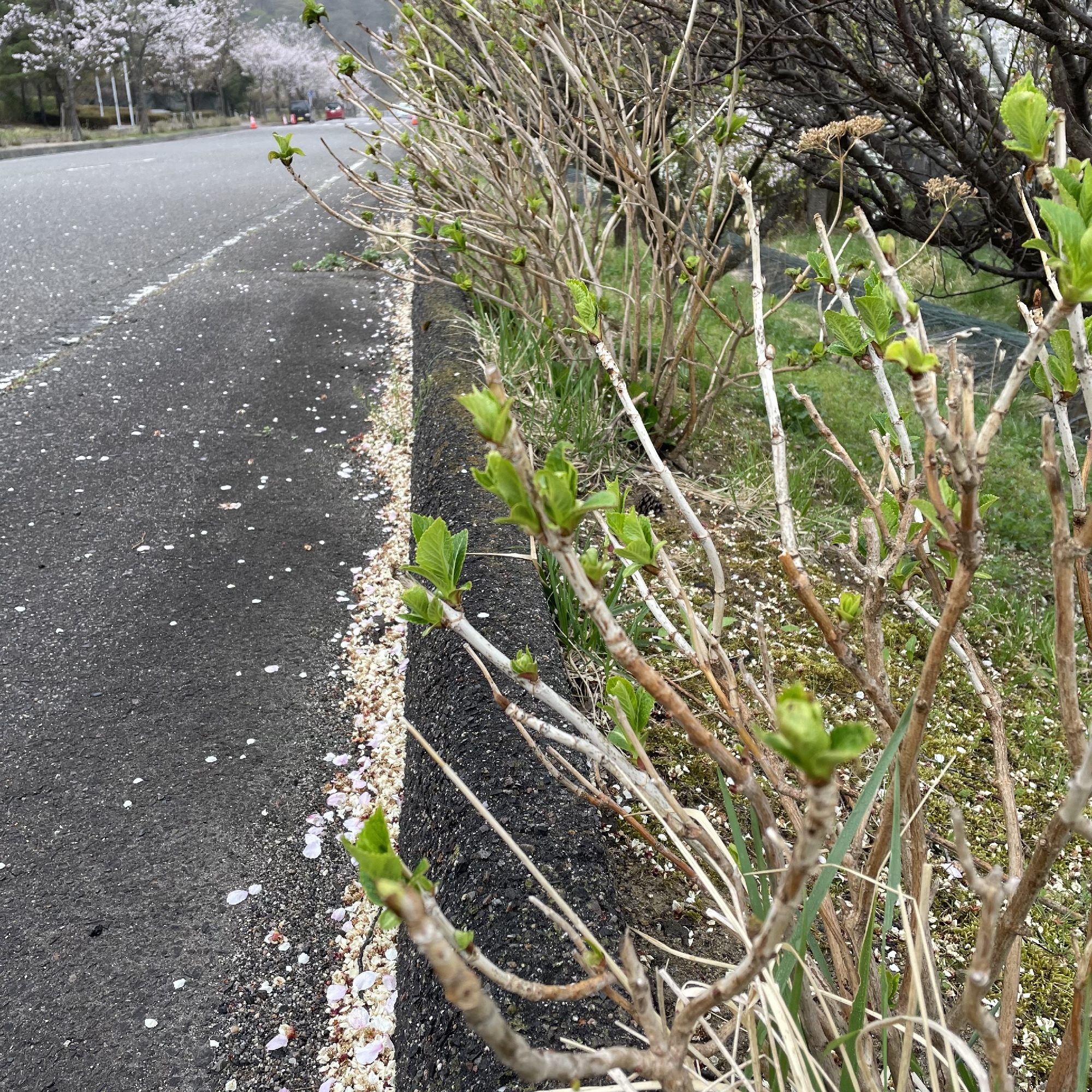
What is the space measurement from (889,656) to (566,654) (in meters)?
0.87

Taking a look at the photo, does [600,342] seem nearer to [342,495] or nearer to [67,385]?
[342,495]

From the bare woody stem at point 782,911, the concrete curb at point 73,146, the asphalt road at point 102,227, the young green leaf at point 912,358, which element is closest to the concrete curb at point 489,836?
the bare woody stem at point 782,911

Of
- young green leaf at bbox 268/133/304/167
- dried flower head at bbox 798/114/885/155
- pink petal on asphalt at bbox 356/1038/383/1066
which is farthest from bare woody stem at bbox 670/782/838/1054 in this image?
young green leaf at bbox 268/133/304/167

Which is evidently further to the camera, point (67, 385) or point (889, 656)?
point (67, 385)

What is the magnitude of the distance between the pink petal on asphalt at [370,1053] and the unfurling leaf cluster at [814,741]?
3.77 ft

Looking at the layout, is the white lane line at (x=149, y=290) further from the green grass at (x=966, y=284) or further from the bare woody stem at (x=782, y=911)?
the green grass at (x=966, y=284)

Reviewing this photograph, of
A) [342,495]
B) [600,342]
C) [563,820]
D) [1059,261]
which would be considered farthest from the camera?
[342,495]

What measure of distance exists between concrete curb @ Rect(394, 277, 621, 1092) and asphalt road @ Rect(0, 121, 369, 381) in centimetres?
295

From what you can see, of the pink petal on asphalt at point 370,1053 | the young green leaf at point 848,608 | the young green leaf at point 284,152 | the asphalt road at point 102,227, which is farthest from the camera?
the asphalt road at point 102,227

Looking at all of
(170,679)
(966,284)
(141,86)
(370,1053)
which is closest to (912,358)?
(370,1053)

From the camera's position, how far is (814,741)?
422mm

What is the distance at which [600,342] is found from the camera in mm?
1050

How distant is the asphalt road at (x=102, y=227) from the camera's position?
177 inches

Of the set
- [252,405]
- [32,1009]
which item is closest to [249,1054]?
[32,1009]
